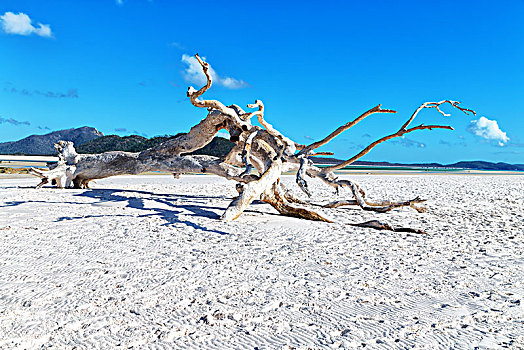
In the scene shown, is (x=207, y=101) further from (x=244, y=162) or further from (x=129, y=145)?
(x=129, y=145)


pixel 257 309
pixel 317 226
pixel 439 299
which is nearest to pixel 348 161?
pixel 317 226

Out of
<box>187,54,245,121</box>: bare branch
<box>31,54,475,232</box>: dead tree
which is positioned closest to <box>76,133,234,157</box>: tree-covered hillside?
<box>31,54,475,232</box>: dead tree

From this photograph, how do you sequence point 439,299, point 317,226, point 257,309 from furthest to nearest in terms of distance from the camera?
point 317,226 < point 439,299 < point 257,309

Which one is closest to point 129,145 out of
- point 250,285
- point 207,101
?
point 207,101

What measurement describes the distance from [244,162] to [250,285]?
4148 millimetres

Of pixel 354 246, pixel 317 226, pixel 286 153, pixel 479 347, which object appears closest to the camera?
pixel 479 347

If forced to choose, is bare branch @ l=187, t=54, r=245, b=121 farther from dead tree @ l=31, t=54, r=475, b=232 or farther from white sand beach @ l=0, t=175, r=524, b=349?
white sand beach @ l=0, t=175, r=524, b=349

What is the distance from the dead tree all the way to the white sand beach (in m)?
0.70

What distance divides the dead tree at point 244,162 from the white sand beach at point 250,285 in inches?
27.7

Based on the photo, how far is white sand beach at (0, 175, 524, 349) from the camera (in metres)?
2.20

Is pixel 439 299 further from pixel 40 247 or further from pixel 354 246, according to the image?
pixel 40 247

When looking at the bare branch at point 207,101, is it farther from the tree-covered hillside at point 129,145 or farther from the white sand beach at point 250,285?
the tree-covered hillside at point 129,145

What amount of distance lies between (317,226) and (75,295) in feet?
12.2

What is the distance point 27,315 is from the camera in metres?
2.38
